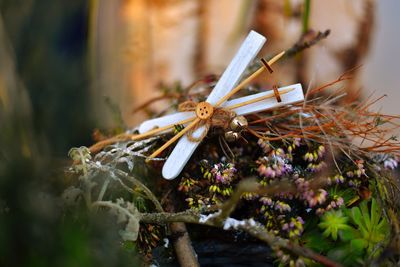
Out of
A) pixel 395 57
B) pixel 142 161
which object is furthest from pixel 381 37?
pixel 142 161

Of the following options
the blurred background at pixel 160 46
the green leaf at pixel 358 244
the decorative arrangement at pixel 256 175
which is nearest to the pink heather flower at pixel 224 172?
the decorative arrangement at pixel 256 175

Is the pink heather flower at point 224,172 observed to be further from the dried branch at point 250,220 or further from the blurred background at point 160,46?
the blurred background at point 160,46

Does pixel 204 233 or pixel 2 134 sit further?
pixel 204 233

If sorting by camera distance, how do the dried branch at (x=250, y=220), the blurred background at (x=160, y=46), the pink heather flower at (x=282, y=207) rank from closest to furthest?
1. the dried branch at (x=250, y=220)
2. the pink heather flower at (x=282, y=207)
3. the blurred background at (x=160, y=46)

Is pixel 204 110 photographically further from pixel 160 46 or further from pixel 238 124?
pixel 160 46

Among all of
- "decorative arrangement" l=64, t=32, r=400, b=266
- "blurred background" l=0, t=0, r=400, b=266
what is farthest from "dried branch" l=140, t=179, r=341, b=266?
"blurred background" l=0, t=0, r=400, b=266

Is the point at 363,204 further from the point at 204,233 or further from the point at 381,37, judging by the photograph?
the point at 381,37

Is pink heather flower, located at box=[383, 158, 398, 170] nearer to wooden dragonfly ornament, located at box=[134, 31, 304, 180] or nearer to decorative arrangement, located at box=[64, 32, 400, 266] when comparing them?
decorative arrangement, located at box=[64, 32, 400, 266]
